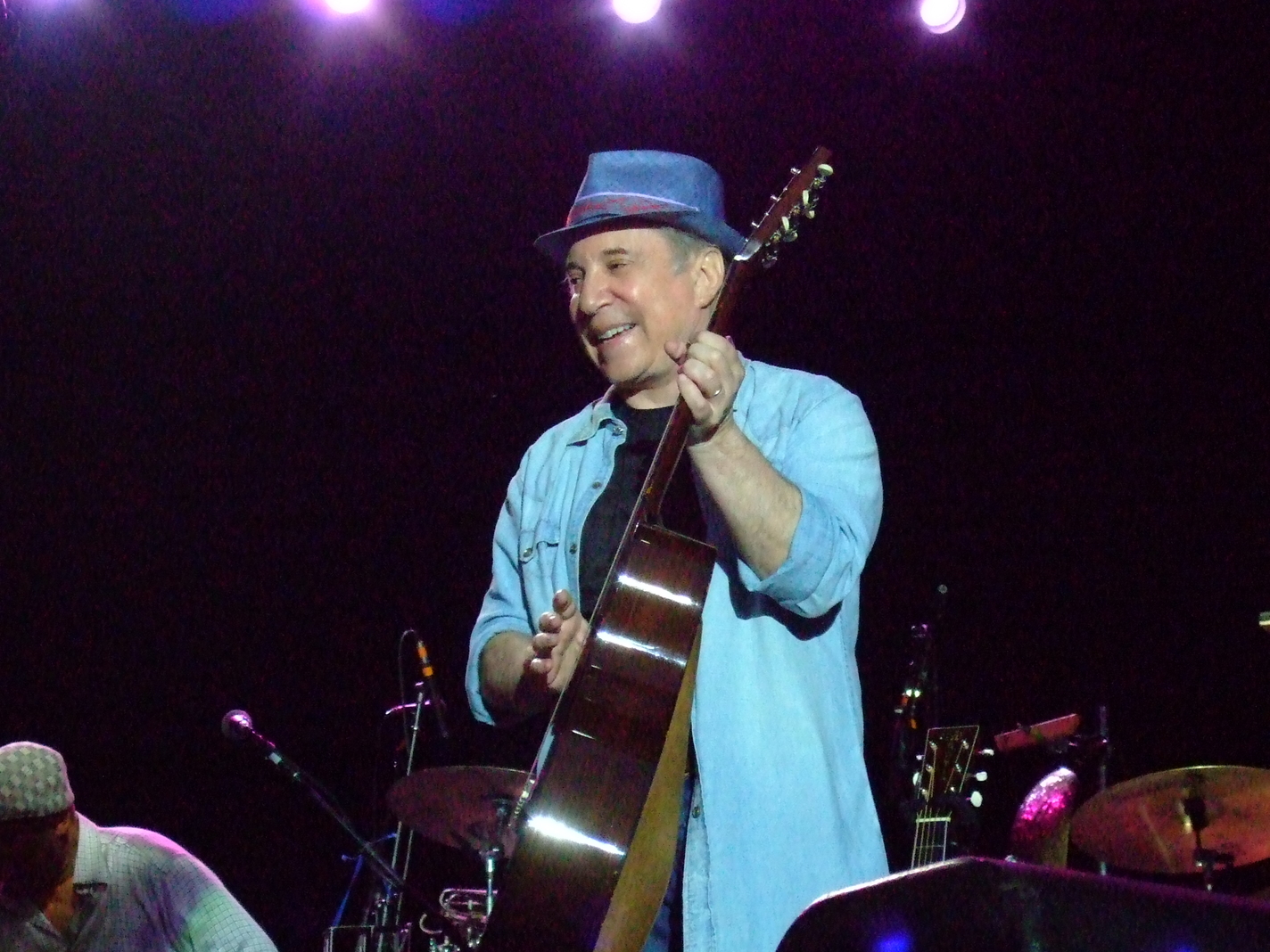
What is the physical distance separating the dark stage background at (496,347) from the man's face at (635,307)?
415cm

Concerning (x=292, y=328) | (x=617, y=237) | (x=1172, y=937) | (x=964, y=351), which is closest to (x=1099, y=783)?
(x=964, y=351)

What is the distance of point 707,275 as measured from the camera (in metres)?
3.24

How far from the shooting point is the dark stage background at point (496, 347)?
22.9ft

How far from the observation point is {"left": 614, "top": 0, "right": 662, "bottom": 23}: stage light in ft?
22.1

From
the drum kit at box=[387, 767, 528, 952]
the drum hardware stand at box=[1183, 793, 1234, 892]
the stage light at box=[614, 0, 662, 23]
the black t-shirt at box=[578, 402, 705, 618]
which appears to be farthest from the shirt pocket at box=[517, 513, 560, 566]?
the stage light at box=[614, 0, 662, 23]

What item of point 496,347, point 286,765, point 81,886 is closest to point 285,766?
point 286,765

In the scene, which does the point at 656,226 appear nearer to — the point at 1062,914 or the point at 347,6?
the point at 1062,914

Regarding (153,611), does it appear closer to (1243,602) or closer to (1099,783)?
(1099,783)

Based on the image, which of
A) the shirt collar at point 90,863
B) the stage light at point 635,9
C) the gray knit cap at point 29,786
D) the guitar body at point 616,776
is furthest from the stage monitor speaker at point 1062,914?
the stage light at point 635,9

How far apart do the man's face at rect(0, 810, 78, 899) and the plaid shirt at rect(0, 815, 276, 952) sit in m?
0.07

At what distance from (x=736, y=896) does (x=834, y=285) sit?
243 inches

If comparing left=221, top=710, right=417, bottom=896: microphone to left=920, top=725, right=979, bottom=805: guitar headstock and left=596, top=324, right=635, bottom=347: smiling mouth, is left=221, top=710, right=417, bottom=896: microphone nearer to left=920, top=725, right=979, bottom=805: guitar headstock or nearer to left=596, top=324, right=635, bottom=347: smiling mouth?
left=920, top=725, right=979, bottom=805: guitar headstock

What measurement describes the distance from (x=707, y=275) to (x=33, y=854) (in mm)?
3501

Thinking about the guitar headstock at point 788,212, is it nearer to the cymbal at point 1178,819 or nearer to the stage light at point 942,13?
the cymbal at point 1178,819
